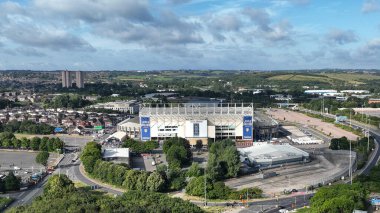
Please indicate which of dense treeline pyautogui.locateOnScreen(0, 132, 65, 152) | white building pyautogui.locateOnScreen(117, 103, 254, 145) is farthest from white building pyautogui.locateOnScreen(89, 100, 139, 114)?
dense treeline pyautogui.locateOnScreen(0, 132, 65, 152)

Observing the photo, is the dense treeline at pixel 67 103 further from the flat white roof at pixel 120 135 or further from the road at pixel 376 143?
the road at pixel 376 143

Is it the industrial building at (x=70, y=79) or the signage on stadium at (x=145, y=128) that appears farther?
the industrial building at (x=70, y=79)

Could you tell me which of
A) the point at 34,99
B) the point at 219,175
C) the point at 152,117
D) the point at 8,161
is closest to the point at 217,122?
Result: the point at 152,117

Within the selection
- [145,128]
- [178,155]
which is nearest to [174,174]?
[178,155]

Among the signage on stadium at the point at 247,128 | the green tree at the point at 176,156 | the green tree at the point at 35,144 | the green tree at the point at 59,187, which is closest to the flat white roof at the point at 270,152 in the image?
the green tree at the point at 176,156

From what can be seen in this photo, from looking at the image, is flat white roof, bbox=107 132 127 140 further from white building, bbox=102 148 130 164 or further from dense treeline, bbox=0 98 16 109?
dense treeline, bbox=0 98 16 109
